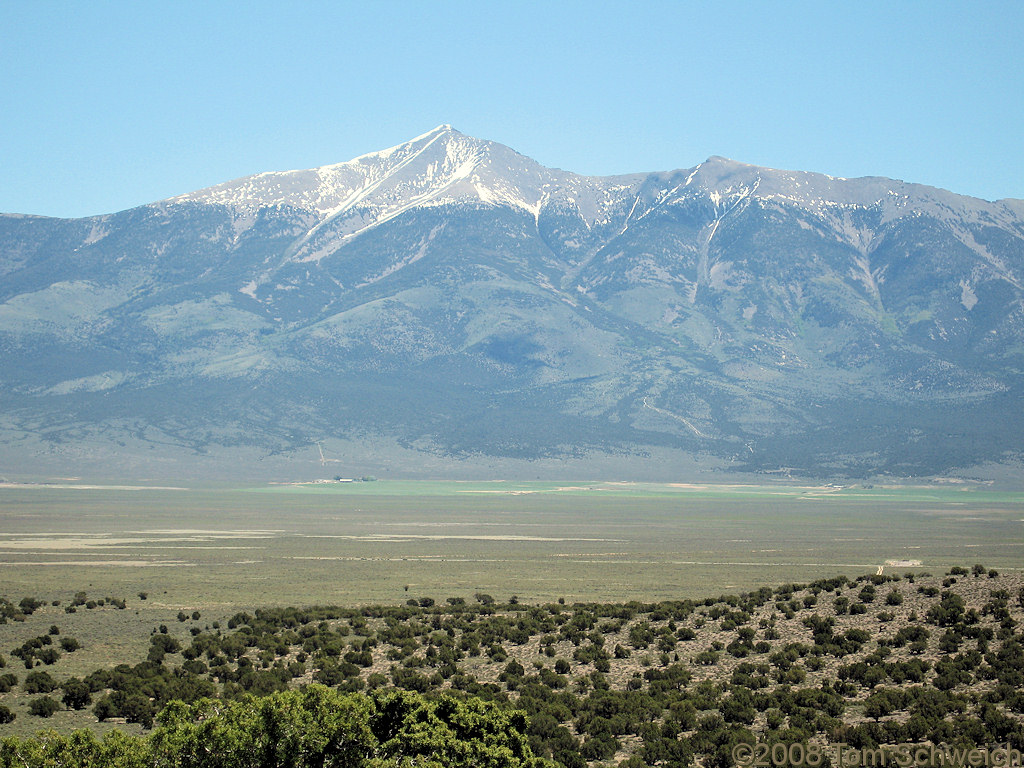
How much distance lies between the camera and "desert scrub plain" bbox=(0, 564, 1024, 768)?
55.9ft

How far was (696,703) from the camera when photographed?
22.8 metres

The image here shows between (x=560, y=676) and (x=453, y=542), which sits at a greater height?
(x=560, y=676)

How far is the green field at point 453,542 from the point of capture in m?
47.8

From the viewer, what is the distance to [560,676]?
26.2 m

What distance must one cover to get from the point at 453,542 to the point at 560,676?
154 feet

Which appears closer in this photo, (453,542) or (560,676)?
(560,676)

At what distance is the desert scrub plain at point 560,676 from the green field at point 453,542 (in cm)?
967

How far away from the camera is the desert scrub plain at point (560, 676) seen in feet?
55.9

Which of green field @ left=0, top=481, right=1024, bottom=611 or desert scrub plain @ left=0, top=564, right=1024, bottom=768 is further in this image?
green field @ left=0, top=481, right=1024, bottom=611

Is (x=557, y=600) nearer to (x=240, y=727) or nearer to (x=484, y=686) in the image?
(x=484, y=686)

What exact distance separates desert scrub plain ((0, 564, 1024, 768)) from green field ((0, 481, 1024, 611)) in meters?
9.67

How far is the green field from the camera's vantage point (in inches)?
1880

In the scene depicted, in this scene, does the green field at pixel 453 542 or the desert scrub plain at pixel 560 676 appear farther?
the green field at pixel 453 542

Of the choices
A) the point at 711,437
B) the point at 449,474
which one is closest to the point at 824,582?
the point at 449,474
